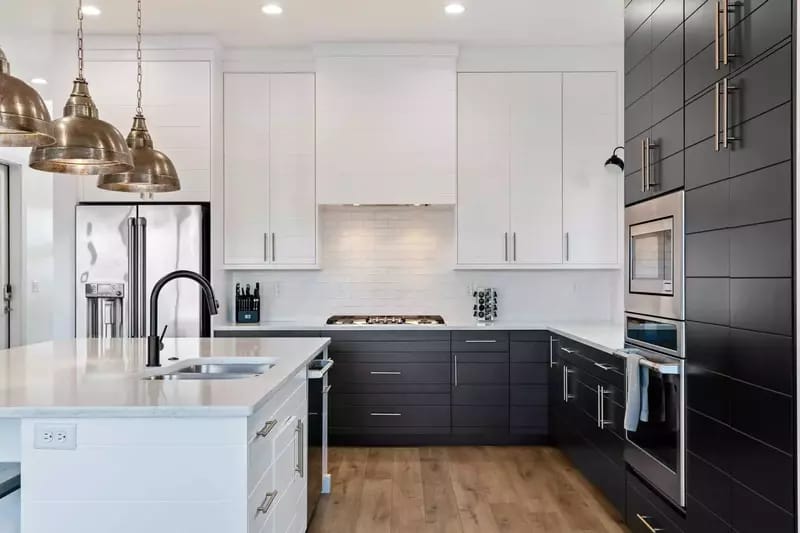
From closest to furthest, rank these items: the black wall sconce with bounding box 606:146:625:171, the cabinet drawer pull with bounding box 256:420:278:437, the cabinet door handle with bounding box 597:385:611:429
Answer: the cabinet drawer pull with bounding box 256:420:278:437 → the cabinet door handle with bounding box 597:385:611:429 → the black wall sconce with bounding box 606:146:625:171

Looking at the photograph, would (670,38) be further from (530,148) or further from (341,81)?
(341,81)

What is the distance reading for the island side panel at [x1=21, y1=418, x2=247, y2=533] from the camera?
1.74 meters

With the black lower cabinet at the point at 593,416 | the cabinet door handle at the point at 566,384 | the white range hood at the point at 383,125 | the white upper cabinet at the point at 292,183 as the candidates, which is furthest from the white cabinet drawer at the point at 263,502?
the white range hood at the point at 383,125

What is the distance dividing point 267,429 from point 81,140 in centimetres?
120

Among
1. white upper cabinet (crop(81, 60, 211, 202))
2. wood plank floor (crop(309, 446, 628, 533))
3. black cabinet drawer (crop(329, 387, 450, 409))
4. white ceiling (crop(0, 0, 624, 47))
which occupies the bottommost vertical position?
wood plank floor (crop(309, 446, 628, 533))

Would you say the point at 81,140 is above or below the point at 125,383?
above

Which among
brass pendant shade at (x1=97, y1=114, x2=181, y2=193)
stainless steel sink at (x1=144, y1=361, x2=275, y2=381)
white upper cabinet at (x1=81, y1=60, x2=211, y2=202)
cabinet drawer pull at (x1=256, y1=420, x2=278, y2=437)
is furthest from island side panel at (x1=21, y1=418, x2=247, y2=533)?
white upper cabinet at (x1=81, y1=60, x2=211, y2=202)

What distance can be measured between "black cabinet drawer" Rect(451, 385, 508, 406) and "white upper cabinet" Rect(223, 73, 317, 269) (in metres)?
1.42

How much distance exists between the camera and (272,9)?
4.11 m

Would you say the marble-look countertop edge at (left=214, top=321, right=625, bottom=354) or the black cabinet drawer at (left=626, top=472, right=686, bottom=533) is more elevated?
the marble-look countertop edge at (left=214, top=321, right=625, bottom=354)

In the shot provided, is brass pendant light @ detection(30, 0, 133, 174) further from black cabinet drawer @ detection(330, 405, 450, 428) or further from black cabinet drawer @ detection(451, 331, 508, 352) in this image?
black cabinet drawer @ detection(451, 331, 508, 352)

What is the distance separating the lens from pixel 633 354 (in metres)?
2.79

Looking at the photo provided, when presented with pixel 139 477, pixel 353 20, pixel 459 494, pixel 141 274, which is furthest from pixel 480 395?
pixel 139 477

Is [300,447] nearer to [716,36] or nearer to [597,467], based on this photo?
[597,467]
